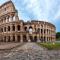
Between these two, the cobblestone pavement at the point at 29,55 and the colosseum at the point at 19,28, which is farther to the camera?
the colosseum at the point at 19,28

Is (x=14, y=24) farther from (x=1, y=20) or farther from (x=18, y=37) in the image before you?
(x=1, y=20)

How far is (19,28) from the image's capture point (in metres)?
Result: 92.1

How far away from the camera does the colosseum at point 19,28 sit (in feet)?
289

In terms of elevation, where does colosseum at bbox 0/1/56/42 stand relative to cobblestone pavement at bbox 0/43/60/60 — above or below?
above

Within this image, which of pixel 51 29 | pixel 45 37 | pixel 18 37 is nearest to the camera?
pixel 18 37

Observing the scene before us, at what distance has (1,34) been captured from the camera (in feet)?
314

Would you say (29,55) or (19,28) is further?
(19,28)

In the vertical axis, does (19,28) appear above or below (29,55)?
above

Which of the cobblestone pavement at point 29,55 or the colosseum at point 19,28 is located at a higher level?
the colosseum at point 19,28

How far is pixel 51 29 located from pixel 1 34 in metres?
26.3

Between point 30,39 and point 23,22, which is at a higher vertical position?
point 23,22

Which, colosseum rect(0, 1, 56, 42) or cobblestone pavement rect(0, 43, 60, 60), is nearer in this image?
cobblestone pavement rect(0, 43, 60, 60)

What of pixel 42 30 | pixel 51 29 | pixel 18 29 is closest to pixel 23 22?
pixel 18 29

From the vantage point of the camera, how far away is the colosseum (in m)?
87.9
